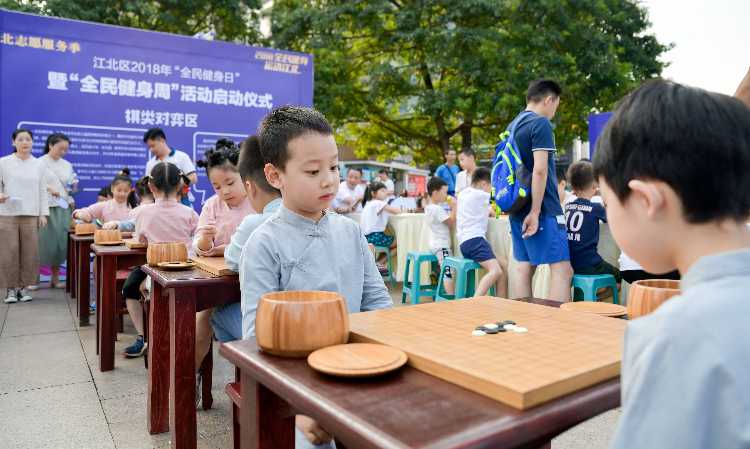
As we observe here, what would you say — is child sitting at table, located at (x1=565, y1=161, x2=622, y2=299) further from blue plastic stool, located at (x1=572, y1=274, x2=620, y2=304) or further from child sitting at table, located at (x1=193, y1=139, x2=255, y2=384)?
child sitting at table, located at (x1=193, y1=139, x2=255, y2=384)

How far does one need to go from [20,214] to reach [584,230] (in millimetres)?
5427

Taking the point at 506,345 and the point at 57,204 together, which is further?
the point at 57,204

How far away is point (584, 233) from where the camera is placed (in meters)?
3.87

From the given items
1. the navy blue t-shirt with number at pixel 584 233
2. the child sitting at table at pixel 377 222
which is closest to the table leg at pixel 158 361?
the navy blue t-shirt with number at pixel 584 233

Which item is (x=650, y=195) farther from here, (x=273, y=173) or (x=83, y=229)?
(x=83, y=229)

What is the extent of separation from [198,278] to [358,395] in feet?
4.53

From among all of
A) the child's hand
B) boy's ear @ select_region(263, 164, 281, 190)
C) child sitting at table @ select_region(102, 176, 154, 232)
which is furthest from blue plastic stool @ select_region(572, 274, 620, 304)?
child sitting at table @ select_region(102, 176, 154, 232)

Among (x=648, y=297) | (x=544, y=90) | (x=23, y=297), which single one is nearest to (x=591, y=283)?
(x=544, y=90)

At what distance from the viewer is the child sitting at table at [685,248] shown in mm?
526

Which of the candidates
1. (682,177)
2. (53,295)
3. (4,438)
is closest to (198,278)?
(4,438)

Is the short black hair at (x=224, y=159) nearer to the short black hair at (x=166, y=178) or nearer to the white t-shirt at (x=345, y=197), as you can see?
the short black hair at (x=166, y=178)

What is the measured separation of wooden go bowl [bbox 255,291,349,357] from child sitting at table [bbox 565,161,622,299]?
3349mm

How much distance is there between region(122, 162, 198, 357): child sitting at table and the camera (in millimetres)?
3494

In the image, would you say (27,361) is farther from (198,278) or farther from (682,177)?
(682,177)
